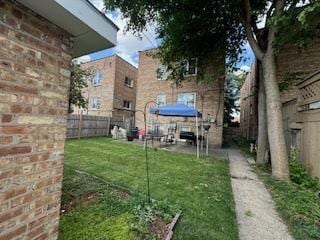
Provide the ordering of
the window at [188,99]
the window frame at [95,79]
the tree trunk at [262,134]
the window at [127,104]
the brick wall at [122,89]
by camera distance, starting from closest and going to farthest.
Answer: the tree trunk at [262,134], the window at [188,99], the brick wall at [122,89], the window frame at [95,79], the window at [127,104]

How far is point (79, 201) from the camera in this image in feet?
13.0

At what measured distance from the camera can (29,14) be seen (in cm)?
204

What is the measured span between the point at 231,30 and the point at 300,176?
6.98 m

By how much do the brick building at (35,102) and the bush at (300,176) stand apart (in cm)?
592

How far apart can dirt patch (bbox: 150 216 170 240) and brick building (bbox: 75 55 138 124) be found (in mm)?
18312

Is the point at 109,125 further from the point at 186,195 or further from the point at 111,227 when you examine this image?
the point at 111,227

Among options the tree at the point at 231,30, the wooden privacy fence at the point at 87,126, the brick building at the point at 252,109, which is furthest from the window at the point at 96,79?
the brick building at the point at 252,109

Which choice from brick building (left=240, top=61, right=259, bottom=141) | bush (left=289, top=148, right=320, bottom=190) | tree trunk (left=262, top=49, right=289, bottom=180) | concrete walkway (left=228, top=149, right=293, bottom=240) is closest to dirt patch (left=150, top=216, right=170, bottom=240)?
concrete walkway (left=228, top=149, right=293, bottom=240)

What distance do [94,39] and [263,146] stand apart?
27.0ft

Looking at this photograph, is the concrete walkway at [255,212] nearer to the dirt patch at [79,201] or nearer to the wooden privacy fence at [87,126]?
the dirt patch at [79,201]

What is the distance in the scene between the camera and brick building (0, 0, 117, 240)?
1.91 metres

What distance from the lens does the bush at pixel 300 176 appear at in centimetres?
570

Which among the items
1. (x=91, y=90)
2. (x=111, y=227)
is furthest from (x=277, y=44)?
(x=91, y=90)

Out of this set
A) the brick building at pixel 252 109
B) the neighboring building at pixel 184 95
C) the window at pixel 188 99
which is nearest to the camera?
the neighboring building at pixel 184 95
